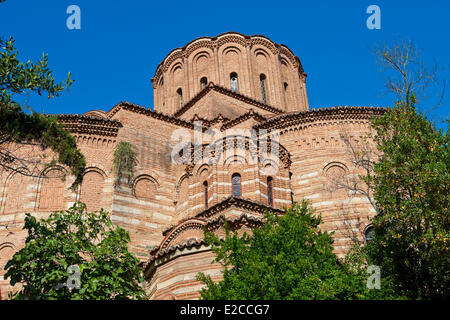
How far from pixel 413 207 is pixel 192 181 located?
24.9 ft

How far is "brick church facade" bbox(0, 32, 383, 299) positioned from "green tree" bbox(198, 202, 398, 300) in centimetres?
234

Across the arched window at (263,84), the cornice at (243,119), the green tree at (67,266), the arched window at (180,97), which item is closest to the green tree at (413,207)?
the cornice at (243,119)

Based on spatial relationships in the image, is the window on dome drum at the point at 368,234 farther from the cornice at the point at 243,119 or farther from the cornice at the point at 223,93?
the cornice at the point at 223,93

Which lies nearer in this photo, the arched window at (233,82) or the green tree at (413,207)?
the green tree at (413,207)

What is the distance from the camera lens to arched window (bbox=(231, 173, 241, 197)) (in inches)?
603

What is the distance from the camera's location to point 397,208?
11.9 meters

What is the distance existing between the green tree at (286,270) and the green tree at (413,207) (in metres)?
2.12

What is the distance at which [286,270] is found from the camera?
956cm

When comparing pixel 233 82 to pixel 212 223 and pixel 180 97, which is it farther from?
pixel 212 223

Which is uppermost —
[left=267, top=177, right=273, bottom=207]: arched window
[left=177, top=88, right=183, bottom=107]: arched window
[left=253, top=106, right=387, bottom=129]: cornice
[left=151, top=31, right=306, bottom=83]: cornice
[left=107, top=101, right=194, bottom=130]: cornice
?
[left=151, top=31, right=306, bottom=83]: cornice

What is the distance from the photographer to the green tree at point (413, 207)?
1098cm

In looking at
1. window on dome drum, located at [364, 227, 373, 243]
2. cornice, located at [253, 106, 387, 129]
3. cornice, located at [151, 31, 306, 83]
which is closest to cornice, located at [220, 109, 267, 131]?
cornice, located at [253, 106, 387, 129]

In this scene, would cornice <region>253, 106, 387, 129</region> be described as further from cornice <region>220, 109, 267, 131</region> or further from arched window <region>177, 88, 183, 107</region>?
arched window <region>177, 88, 183, 107</region>
